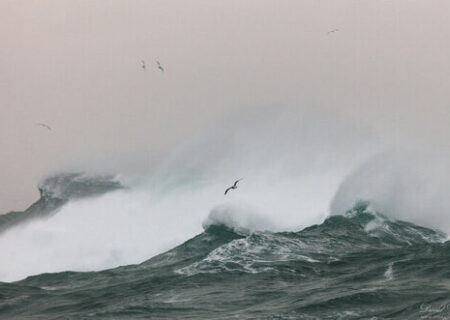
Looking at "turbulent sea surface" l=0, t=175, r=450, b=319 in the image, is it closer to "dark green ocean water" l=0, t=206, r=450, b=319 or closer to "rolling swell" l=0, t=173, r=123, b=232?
"dark green ocean water" l=0, t=206, r=450, b=319

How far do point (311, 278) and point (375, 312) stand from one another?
31.2ft

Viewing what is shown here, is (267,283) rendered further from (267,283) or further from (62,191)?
(62,191)

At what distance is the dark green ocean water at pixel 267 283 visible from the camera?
107 ft

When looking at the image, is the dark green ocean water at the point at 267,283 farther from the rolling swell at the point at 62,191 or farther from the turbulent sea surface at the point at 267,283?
the rolling swell at the point at 62,191

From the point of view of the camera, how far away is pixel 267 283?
38.8 meters

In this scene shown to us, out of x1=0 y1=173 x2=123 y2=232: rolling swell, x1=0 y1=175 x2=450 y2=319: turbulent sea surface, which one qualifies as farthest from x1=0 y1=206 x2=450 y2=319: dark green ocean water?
x1=0 y1=173 x2=123 y2=232: rolling swell

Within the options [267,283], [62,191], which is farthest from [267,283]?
[62,191]

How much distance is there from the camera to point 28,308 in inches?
1518

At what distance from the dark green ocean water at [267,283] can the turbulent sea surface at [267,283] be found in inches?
2.6

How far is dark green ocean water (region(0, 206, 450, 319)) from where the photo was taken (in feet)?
107

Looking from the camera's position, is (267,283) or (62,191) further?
(62,191)

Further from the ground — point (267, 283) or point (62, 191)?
point (62, 191)

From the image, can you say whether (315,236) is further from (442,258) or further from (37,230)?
(37,230)

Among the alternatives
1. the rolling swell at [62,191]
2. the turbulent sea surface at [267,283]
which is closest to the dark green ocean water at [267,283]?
the turbulent sea surface at [267,283]
